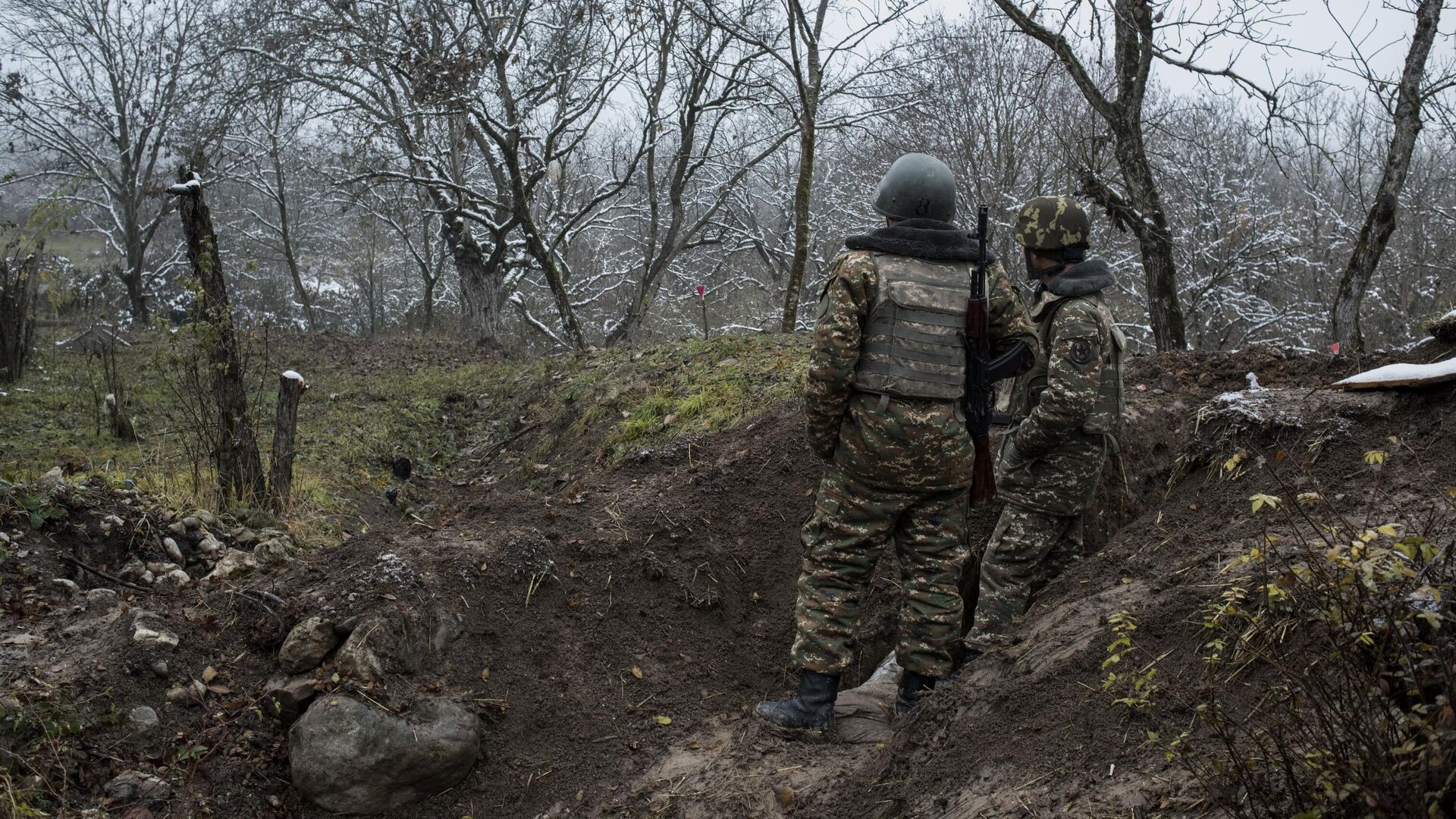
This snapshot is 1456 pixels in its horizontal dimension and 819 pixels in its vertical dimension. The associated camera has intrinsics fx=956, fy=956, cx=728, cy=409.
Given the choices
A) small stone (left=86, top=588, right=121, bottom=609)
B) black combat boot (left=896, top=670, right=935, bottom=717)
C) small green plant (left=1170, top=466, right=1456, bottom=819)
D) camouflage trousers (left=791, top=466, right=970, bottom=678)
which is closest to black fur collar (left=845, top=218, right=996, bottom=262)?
camouflage trousers (left=791, top=466, right=970, bottom=678)

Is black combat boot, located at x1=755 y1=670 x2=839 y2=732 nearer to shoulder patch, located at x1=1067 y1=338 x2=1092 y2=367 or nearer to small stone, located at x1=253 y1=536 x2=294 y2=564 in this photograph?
shoulder patch, located at x1=1067 y1=338 x2=1092 y2=367

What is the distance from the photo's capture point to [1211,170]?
20219mm

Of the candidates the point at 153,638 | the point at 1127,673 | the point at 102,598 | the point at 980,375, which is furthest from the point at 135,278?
the point at 1127,673

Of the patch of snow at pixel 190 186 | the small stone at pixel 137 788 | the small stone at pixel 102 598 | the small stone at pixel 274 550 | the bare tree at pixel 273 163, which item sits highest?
the bare tree at pixel 273 163

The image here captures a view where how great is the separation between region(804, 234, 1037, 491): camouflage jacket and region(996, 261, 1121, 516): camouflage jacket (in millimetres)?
414

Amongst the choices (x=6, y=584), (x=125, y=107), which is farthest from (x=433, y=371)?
(x=125, y=107)

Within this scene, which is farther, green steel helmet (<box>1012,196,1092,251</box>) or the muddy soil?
green steel helmet (<box>1012,196,1092,251</box>)

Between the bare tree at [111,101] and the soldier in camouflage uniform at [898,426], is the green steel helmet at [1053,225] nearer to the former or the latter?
the soldier in camouflage uniform at [898,426]

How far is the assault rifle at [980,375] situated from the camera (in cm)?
403

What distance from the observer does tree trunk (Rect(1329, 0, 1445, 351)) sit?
22.8ft

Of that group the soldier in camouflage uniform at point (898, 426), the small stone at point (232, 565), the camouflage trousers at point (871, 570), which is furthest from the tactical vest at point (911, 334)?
the small stone at point (232, 565)

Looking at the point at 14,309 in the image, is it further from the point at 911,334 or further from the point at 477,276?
the point at 911,334

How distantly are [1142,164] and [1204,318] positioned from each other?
14669 mm

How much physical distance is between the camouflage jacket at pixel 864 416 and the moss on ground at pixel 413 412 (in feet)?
9.94
